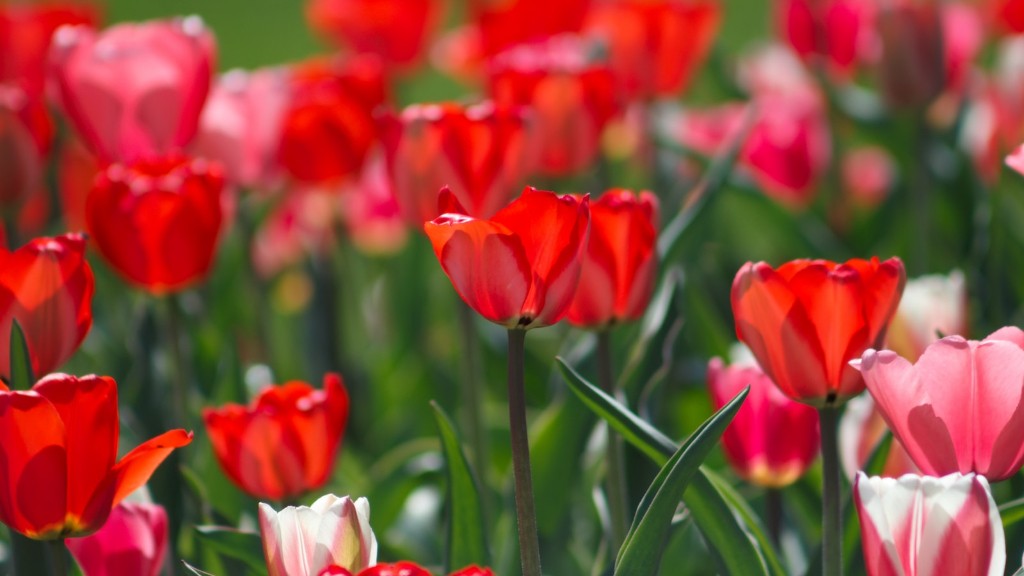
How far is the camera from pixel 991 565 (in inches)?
27.0

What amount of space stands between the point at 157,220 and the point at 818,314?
601 mm

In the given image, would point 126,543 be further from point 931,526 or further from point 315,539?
point 931,526

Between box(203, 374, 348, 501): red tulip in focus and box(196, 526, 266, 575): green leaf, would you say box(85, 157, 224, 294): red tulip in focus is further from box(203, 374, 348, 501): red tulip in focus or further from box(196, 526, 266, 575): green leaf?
box(196, 526, 266, 575): green leaf

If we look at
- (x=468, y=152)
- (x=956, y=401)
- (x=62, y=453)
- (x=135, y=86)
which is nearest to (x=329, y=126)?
(x=135, y=86)

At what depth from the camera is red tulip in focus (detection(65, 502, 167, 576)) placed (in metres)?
0.89

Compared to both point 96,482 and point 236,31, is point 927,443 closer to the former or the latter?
point 96,482

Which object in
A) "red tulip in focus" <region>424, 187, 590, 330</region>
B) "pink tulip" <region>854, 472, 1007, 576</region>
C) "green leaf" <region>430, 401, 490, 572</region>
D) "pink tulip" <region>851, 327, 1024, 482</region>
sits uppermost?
"red tulip in focus" <region>424, 187, 590, 330</region>

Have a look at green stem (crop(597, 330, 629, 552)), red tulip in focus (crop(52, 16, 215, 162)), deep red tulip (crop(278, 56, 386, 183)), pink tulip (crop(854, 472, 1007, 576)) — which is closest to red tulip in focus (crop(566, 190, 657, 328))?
green stem (crop(597, 330, 629, 552))

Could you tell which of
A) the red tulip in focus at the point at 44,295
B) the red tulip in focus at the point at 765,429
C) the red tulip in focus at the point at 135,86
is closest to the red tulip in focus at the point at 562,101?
the red tulip in focus at the point at 135,86

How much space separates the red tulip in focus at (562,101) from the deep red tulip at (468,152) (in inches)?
8.3

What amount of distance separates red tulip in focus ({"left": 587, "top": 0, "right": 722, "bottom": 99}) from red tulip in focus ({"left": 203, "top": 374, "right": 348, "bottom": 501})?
3.09ft

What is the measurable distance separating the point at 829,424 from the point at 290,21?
20.4 ft

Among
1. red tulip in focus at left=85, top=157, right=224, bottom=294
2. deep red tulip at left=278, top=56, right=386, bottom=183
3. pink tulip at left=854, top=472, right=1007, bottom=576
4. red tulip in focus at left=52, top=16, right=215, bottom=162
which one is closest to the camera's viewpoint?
pink tulip at left=854, top=472, right=1007, bottom=576

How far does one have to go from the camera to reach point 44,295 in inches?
33.7
